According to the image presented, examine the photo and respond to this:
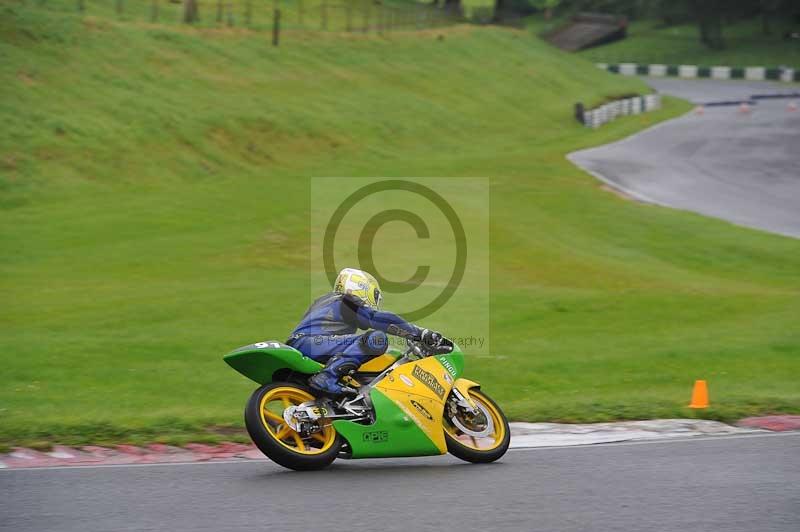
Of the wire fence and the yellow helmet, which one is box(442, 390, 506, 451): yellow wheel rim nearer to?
the yellow helmet

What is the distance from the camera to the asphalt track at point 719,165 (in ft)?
110

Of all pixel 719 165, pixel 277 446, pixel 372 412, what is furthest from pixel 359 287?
pixel 719 165

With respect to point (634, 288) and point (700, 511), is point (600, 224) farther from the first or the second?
point (700, 511)

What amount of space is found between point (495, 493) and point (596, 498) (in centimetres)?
78

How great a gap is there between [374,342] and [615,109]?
50.7m

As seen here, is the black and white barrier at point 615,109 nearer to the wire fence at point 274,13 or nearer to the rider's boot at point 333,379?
the wire fence at point 274,13

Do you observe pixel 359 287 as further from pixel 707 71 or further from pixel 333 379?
pixel 707 71

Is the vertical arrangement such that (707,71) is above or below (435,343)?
above

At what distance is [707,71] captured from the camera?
3115 inches

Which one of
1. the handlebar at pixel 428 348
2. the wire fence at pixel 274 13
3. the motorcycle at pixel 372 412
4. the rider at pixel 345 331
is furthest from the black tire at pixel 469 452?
the wire fence at pixel 274 13

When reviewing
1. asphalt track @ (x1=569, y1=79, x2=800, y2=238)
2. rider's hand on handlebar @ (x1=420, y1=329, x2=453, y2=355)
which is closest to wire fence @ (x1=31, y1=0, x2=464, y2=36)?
asphalt track @ (x1=569, y1=79, x2=800, y2=238)

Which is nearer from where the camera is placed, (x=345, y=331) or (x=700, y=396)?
(x=345, y=331)

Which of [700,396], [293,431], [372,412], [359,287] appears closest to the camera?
[293,431]

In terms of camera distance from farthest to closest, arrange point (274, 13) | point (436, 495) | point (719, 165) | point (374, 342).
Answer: point (274, 13)
point (719, 165)
point (374, 342)
point (436, 495)
